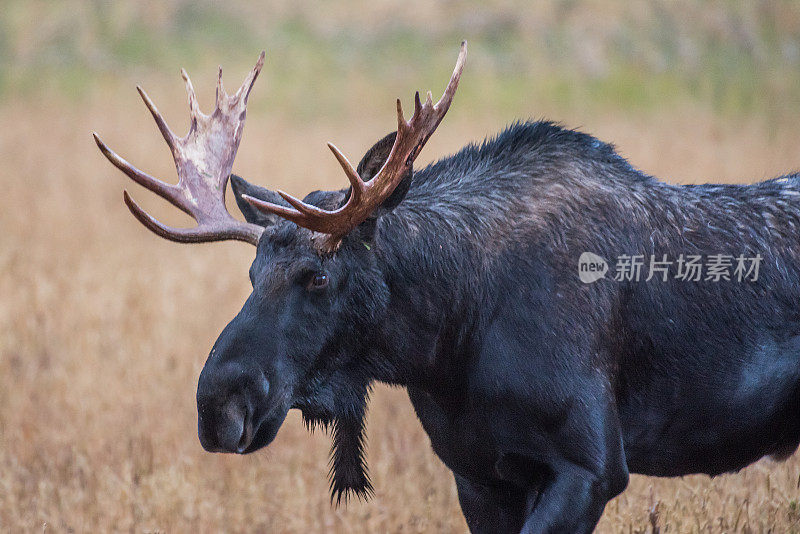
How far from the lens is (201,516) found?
16.1 feet

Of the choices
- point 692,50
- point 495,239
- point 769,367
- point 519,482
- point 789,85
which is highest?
point 692,50

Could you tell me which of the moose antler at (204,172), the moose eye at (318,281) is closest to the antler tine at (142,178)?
the moose antler at (204,172)

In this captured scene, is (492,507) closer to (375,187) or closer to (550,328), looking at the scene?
(550,328)

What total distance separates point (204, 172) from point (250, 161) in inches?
274

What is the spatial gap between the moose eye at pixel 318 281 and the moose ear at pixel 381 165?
0.29 meters

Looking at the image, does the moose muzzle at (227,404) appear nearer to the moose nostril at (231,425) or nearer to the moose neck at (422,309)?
the moose nostril at (231,425)

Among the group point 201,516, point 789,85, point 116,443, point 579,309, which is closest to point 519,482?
point 579,309

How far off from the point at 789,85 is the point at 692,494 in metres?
10.2

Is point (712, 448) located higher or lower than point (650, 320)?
lower

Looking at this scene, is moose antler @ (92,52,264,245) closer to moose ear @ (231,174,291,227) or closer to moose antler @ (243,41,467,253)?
moose ear @ (231,174,291,227)

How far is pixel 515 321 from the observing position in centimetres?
346

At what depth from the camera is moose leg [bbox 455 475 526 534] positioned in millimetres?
3790

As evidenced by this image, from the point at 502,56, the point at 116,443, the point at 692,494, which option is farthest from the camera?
the point at 502,56

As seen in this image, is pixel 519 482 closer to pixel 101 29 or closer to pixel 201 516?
pixel 201 516
